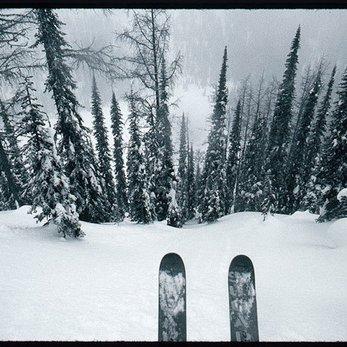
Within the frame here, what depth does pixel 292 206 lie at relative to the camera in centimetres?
2841

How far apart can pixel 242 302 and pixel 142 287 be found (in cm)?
515

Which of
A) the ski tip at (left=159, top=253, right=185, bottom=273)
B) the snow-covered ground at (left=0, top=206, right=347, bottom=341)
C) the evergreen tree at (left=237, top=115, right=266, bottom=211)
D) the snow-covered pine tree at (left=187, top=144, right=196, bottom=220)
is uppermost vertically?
the ski tip at (left=159, top=253, right=185, bottom=273)

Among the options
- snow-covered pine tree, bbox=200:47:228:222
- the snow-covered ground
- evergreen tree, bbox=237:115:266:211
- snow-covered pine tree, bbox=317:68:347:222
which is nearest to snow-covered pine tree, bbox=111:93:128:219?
snow-covered pine tree, bbox=200:47:228:222

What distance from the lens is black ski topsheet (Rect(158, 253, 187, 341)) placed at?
181cm

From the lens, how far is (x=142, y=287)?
21.1 ft

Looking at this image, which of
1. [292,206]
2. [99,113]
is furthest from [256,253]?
[99,113]

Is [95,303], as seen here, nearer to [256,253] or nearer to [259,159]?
[256,253]

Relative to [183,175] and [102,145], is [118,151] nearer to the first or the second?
[102,145]

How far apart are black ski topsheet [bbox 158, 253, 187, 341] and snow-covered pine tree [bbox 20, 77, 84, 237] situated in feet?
27.7

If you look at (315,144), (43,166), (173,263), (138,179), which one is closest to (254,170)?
(315,144)

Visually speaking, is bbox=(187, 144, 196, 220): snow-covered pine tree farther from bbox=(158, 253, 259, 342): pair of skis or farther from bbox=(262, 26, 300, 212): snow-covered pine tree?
bbox=(158, 253, 259, 342): pair of skis

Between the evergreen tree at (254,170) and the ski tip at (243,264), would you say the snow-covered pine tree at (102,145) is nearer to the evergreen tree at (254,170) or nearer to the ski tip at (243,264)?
the evergreen tree at (254,170)

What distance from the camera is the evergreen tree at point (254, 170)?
1165 inches

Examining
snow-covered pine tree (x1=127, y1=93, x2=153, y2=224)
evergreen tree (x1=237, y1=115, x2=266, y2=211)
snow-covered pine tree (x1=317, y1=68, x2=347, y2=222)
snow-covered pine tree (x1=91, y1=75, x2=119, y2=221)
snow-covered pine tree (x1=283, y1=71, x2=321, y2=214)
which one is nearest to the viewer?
snow-covered pine tree (x1=317, y1=68, x2=347, y2=222)
